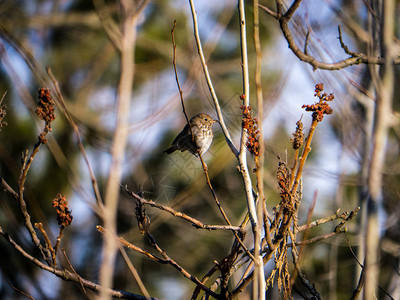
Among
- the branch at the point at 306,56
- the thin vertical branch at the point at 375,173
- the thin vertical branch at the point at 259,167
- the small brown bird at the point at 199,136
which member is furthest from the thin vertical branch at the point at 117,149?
the small brown bird at the point at 199,136

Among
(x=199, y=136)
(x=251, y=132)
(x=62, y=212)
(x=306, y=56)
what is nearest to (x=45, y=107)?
(x=62, y=212)

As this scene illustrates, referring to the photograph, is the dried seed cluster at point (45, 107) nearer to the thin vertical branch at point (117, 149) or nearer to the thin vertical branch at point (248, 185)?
the thin vertical branch at point (117, 149)

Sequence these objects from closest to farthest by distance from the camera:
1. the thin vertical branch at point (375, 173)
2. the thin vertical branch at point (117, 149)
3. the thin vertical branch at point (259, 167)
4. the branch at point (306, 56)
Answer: the thin vertical branch at point (117, 149)
the thin vertical branch at point (375, 173)
the thin vertical branch at point (259, 167)
the branch at point (306, 56)

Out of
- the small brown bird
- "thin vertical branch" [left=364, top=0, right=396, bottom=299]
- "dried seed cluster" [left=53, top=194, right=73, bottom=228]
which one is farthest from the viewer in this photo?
the small brown bird

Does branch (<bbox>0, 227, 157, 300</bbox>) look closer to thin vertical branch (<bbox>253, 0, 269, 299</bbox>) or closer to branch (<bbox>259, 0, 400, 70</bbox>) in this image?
thin vertical branch (<bbox>253, 0, 269, 299</bbox>)

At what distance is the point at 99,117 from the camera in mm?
6281

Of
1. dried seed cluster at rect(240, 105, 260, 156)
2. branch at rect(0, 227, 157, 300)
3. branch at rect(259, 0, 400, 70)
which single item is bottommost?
branch at rect(0, 227, 157, 300)

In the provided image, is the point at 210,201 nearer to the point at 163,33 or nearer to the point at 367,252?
the point at 163,33

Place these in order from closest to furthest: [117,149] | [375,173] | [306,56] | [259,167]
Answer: [117,149] → [375,173] → [259,167] → [306,56]

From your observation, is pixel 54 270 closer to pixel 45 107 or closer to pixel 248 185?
pixel 45 107

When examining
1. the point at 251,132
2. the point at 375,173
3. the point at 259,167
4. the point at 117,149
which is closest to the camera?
the point at 117,149

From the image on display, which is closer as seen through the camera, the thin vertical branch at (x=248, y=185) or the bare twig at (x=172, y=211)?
the thin vertical branch at (x=248, y=185)

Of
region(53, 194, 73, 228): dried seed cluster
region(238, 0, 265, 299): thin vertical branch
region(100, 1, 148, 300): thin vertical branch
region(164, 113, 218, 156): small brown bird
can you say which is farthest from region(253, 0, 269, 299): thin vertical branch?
region(164, 113, 218, 156): small brown bird

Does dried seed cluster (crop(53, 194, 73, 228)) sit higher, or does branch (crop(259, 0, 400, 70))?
branch (crop(259, 0, 400, 70))
